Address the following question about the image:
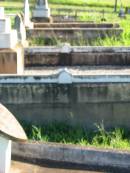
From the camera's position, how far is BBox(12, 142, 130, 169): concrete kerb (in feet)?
18.1

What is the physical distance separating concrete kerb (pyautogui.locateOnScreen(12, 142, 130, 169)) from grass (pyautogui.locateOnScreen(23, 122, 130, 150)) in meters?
2.92

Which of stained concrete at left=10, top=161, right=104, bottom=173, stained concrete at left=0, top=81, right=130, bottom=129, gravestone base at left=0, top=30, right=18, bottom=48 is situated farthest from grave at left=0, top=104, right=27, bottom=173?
gravestone base at left=0, top=30, right=18, bottom=48

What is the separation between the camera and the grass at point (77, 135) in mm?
8789

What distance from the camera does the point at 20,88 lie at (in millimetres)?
9328

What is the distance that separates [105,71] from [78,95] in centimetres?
287

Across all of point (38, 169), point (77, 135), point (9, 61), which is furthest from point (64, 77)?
point (38, 169)

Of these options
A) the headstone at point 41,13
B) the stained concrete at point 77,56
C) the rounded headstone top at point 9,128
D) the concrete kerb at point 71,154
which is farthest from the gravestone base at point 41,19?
the rounded headstone top at point 9,128

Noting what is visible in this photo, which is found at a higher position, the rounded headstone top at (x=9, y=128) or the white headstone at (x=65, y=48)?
the rounded headstone top at (x=9, y=128)

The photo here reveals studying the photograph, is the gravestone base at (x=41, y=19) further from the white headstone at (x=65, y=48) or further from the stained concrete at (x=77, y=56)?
the white headstone at (x=65, y=48)

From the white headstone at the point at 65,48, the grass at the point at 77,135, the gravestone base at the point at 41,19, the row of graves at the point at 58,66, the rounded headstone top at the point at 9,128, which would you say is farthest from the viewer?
the gravestone base at the point at 41,19

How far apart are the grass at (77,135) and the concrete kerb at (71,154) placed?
9.58ft

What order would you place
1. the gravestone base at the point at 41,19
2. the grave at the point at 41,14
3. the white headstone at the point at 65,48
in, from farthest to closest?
the grave at the point at 41,14 < the gravestone base at the point at 41,19 < the white headstone at the point at 65,48

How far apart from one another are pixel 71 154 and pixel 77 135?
3.56 m

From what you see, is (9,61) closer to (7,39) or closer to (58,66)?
(7,39)
